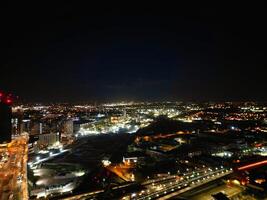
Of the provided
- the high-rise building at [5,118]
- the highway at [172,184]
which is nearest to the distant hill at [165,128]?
the highway at [172,184]

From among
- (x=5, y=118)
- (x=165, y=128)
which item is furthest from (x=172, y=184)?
(x=165, y=128)

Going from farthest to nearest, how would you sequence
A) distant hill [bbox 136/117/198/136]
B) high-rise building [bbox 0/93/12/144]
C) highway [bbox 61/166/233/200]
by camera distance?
distant hill [bbox 136/117/198/136]
highway [bbox 61/166/233/200]
high-rise building [bbox 0/93/12/144]

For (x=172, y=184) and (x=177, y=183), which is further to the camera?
(x=177, y=183)

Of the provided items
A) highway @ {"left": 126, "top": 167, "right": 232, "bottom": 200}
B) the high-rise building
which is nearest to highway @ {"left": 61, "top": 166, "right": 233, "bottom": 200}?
highway @ {"left": 126, "top": 167, "right": 232, "bottom": 200}

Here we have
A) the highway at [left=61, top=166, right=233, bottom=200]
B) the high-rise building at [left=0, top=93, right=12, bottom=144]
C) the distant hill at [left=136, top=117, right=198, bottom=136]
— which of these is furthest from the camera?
the distant hill at [left=136, top=117, right=198, bottom=136]

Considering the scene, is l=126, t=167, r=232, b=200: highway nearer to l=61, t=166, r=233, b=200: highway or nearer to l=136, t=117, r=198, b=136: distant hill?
l=61, t=166, r=233, b=200: highway

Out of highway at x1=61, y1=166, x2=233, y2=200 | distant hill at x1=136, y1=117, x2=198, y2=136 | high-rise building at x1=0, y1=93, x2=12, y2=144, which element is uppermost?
high-rise building at x1=0, y1=93, x2=12, y2=144

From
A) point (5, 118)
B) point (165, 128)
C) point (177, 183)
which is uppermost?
point (5, 118)

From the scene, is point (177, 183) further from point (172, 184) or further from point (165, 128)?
point (165, 128)

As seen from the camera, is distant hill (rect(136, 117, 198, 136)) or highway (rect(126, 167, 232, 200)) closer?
highway (rect(126, 167, 232, 200))
